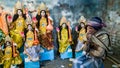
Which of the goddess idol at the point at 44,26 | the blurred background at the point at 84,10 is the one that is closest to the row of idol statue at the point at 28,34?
the goddess idol at the point at 44,26

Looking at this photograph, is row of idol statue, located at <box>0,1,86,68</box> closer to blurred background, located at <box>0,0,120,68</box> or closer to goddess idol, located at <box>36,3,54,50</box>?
goddess idol, located at <box>36,3,54,50</box>

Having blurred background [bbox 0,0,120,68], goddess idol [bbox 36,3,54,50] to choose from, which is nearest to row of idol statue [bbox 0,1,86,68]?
goddess idol [bbox 36,3,54,50]

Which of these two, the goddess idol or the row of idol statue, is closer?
the row of idol statue

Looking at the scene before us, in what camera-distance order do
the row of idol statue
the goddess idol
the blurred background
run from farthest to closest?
the blurred background → the goddess idol → the row of idol statue

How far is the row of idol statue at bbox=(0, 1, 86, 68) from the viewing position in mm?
7434

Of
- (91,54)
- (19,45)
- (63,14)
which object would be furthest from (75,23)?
(91,54)

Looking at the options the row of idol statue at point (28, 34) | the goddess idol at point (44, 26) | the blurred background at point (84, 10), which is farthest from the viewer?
the blurred background at point (84, 10)

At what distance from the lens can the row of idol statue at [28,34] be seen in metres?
7.43

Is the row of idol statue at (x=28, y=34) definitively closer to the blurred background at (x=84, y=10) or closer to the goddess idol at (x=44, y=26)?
the goddess idol at (x=44, y=26)

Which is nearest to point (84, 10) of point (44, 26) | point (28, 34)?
point (44, 26)

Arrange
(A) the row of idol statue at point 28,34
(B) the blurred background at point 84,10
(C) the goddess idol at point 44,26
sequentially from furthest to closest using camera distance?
(B) the blurred background at point 84,10, (C) the goddess idol at point 44,26, (A) the row of idol statue at point 28,34

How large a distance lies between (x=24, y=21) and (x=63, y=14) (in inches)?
50.6

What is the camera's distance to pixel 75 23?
29.4ft

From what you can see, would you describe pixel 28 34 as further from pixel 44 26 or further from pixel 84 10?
pixel 84 10
